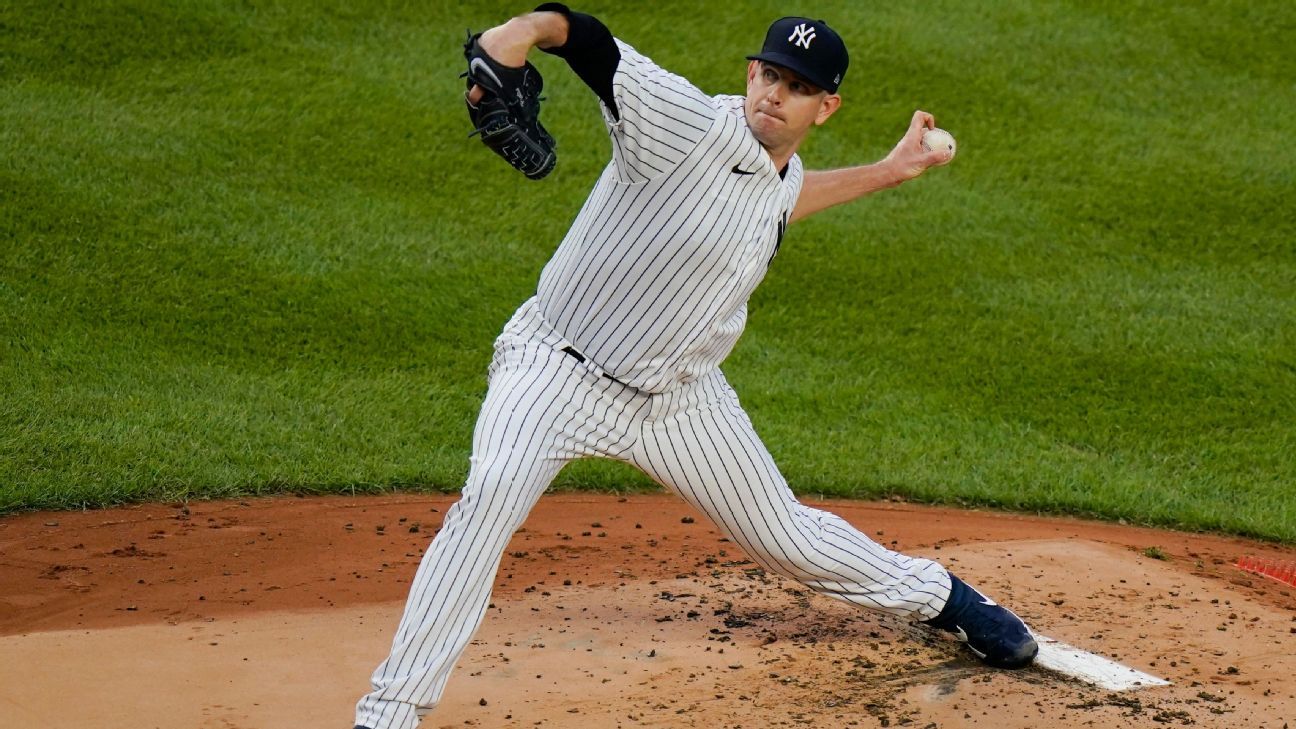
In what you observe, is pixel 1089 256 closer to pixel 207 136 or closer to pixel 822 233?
pixel 822 233

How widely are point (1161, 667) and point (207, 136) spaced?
6299 millimetres

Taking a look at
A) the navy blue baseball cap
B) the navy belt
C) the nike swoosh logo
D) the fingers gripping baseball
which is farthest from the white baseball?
the nike swoosh logo

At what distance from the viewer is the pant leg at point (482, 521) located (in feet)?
10.8

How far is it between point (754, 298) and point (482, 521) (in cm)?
457

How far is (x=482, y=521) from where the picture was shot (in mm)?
3336

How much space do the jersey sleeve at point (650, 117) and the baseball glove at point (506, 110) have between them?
28 centimetres

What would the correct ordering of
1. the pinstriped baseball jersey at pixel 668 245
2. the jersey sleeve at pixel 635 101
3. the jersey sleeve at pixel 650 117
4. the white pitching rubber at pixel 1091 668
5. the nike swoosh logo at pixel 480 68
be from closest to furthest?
the nike swoosh logo at pixel 480 68 → the jersey sleeve at pixel 635 101 → the jersey sleeve at pixel 650 117 → the pinstriped baseball jersey at pixel 668 245 → the white pitching rubber at pixel 1091 668

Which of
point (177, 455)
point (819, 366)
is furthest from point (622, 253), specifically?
point (819, 366)

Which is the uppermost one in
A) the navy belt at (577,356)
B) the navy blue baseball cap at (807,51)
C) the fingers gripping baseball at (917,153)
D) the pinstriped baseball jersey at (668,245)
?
the navy blue baseball cap at (807,51)

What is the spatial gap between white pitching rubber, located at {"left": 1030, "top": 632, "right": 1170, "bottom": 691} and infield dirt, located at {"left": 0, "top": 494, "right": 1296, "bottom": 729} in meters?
0.05

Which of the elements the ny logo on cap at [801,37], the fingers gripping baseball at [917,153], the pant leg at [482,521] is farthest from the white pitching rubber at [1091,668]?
the ny logo on cap at [801,37]

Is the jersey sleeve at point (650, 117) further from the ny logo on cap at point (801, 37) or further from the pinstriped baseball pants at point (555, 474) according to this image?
the pinstriped baseball pants at point (555, 474)

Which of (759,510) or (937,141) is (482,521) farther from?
(937,141)

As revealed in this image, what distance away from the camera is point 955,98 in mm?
9445
